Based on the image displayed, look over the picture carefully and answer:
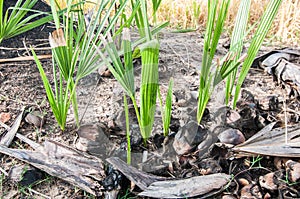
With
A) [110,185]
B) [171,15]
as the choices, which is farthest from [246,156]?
[171,15]

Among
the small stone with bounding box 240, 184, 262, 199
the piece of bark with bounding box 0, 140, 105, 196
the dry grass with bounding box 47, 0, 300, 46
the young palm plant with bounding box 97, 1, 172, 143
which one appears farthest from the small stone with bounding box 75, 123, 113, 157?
the dry grass with bounding box 47, 0, 300, 46

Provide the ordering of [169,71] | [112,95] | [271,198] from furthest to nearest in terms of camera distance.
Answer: [169,71], [112,95], [271,198]

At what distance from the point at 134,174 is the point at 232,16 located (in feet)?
5.69

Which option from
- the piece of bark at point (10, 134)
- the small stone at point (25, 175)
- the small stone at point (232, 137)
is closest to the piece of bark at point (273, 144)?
the small stone at point (232, 137)

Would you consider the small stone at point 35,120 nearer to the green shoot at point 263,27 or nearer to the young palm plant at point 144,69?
the young palm plant at point 144,69

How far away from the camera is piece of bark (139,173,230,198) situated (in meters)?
0.95

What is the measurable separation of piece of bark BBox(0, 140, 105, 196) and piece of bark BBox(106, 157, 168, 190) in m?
0.04

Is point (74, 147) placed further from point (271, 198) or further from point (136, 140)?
point (271, 198)

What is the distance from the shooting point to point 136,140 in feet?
3.62

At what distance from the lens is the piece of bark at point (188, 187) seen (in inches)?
37.5

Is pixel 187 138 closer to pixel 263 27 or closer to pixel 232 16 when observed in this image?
pixel 263 27

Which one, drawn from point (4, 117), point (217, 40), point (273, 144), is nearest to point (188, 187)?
point (273, 144)

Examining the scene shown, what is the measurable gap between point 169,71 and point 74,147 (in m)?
0.56

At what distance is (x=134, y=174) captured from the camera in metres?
0.99
